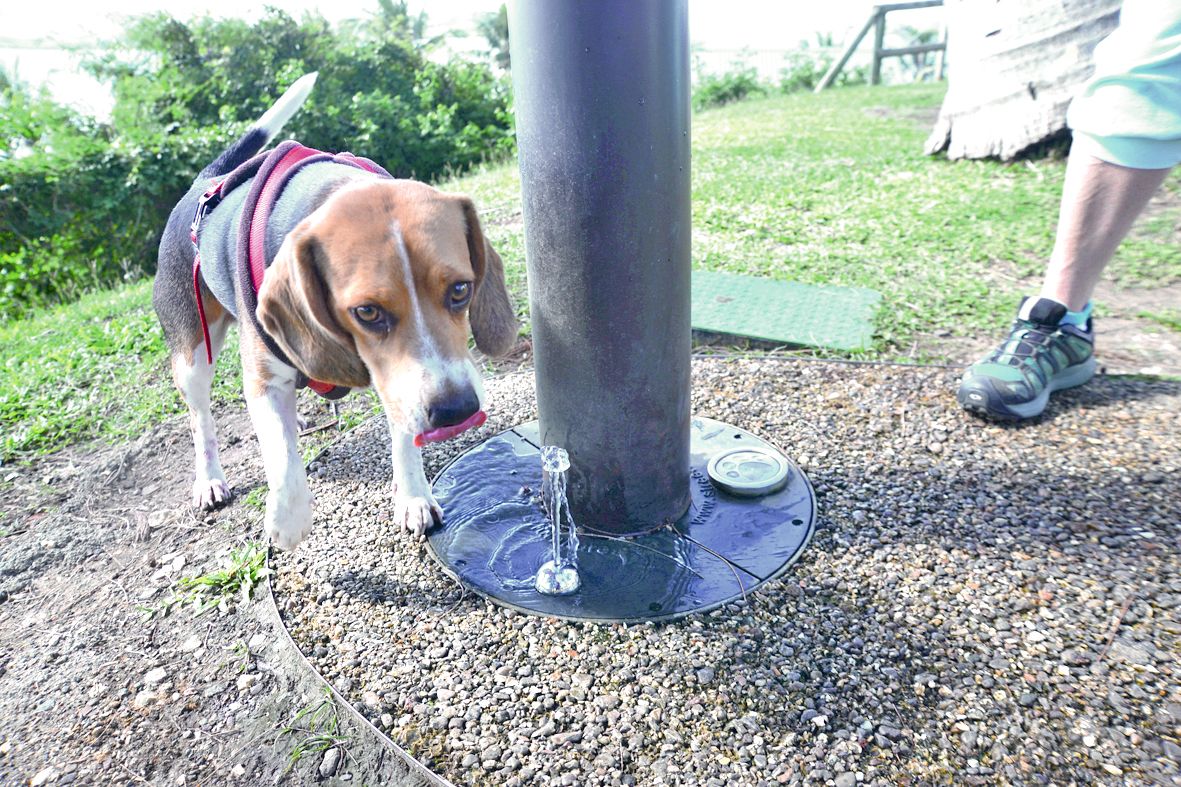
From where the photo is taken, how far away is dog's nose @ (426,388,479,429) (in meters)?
2.22

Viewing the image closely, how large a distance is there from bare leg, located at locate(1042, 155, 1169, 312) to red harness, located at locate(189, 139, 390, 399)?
274 centimetres

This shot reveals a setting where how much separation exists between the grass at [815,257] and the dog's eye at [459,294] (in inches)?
67.2

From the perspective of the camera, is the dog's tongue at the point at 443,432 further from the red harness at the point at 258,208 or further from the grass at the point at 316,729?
the grass at the point at 316,729

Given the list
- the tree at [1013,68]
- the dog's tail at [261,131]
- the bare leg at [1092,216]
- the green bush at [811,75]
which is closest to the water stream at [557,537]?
the dog's tail at [261,131]

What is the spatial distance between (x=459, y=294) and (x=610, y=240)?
0.49 m

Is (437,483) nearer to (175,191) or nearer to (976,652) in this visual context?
(976,652)

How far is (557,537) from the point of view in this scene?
2512mm

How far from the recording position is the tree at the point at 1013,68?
6.36m

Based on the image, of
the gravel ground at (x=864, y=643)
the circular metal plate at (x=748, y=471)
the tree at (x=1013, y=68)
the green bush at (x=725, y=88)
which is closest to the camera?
the gravel ground at (x=864, y=643)

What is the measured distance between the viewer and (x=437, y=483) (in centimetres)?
308

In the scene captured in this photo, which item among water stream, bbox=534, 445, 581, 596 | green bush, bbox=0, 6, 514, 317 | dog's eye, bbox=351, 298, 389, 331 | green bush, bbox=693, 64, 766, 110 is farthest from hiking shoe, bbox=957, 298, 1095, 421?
green bush, bbox=693, 64, 766, 110

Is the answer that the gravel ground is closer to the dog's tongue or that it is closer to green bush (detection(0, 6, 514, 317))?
the dog's tongue

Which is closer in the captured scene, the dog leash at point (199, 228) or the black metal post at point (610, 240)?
the black metal post at point (610, 240)

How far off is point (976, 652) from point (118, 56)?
16138 millimetres
